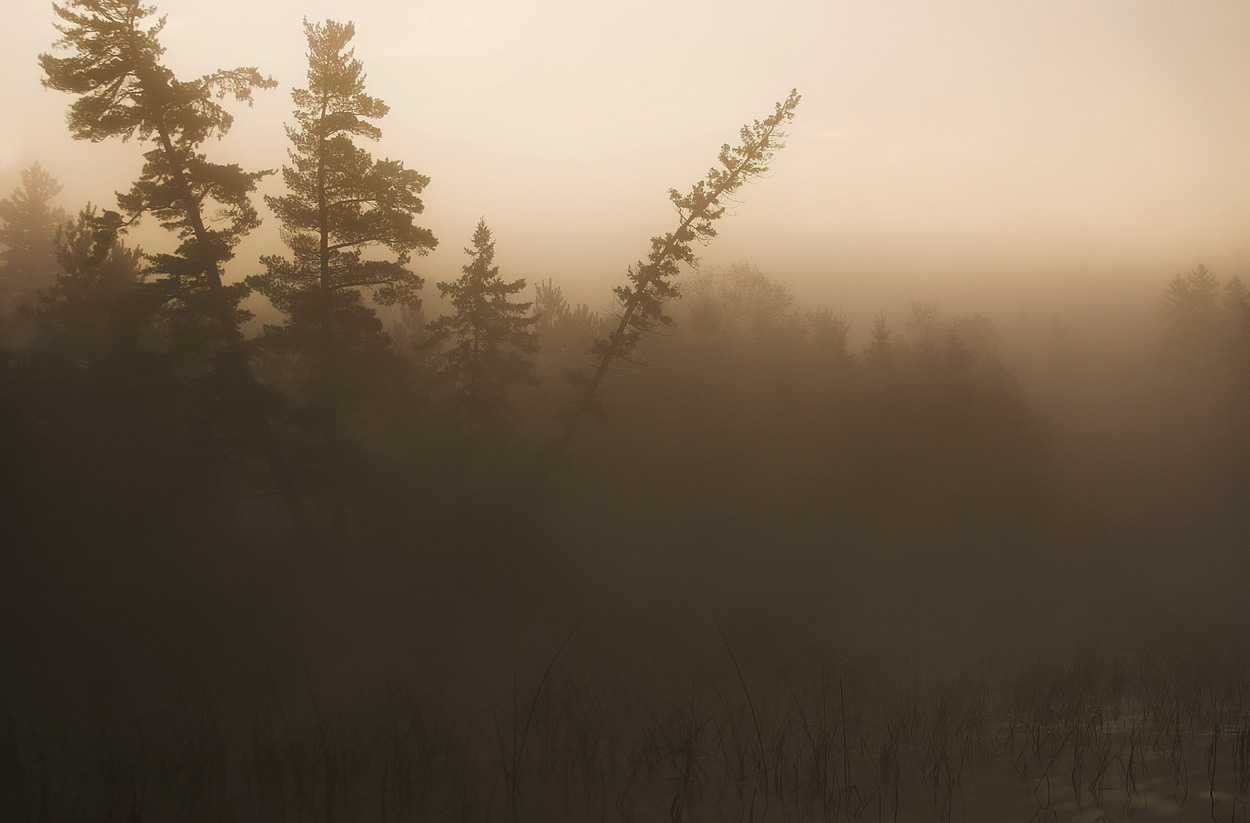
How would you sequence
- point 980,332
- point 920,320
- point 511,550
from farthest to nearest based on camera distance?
point 920,320 < point 980,332 < point 511,550

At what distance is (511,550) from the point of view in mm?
26438

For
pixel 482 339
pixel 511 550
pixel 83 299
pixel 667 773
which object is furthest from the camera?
pixel 83 299

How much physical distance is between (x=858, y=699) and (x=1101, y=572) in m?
29.2

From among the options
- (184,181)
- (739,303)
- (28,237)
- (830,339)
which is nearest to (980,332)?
(830,339)

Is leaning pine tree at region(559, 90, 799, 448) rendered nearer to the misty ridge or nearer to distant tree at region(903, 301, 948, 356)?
the misty ridge

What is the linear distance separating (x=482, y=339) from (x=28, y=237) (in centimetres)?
3748

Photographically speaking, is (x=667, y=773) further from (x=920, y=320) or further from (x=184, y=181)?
(x=920, y=320)

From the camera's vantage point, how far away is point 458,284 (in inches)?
1147

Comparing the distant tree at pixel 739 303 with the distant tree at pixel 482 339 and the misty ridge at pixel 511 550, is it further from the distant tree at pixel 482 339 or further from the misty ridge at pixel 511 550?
the distant tree at pixel 482 339

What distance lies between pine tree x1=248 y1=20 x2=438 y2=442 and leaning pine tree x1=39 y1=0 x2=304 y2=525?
1566mm

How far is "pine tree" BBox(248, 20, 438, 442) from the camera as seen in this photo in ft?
71.6

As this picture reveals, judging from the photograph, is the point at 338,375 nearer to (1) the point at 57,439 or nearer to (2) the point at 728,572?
(1) the point at 57,439

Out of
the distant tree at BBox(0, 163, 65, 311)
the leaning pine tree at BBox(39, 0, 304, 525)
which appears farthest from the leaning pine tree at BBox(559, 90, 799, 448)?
the distant tree at BBox(0, 163, 65, 311)

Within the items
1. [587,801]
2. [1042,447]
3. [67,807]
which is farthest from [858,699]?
[1042,447]
